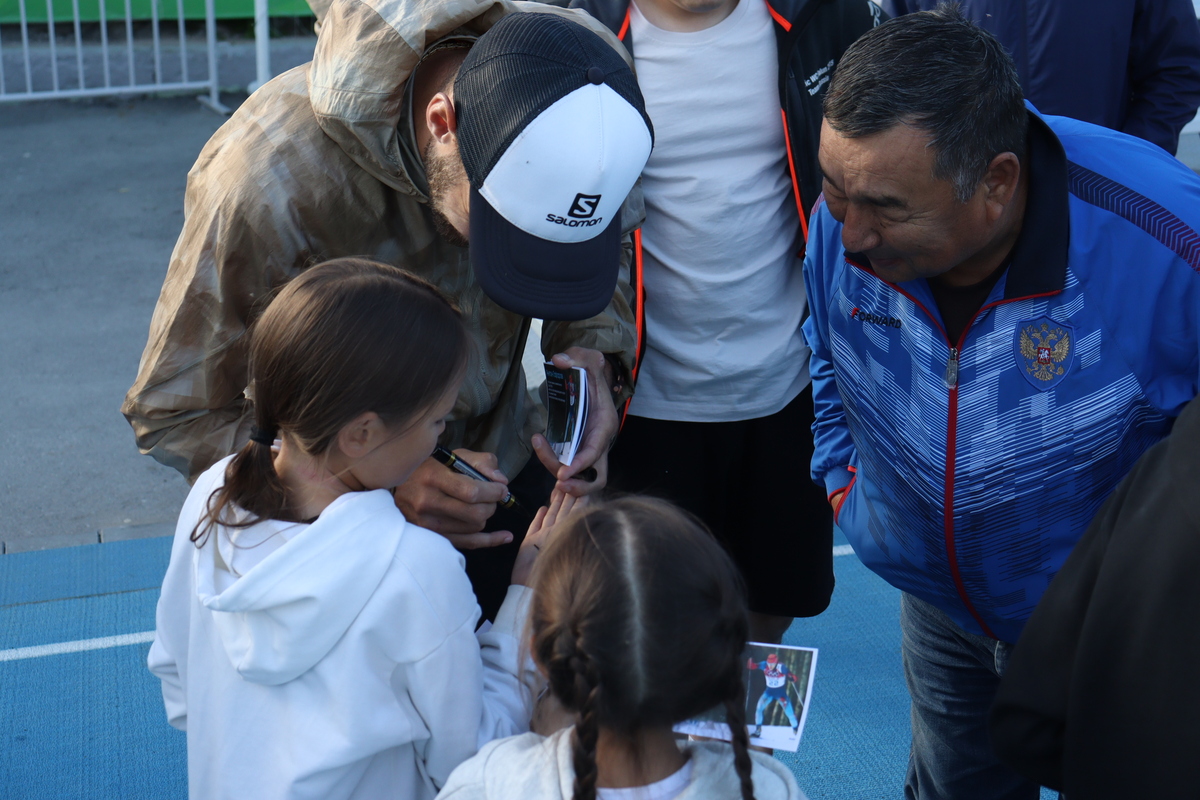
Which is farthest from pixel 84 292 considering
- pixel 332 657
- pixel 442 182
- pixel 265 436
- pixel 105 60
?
pixel 332 657

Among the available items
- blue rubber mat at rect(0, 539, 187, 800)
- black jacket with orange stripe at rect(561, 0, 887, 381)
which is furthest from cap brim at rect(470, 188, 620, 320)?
blue rubber mat at rect(0, 539, 187, 800)

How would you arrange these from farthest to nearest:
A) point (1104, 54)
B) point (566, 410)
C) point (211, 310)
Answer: point (1104, 54), point (566, 410), point (211, 310)

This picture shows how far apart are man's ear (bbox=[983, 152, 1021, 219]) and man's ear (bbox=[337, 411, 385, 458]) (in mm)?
1047

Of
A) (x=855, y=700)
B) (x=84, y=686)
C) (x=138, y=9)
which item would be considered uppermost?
(x=855, y=700)

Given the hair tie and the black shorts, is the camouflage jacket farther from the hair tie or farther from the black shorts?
the black shorts

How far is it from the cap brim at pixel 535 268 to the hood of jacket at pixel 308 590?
0.50 meters

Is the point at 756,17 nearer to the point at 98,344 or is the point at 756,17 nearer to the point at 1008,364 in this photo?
the point at 1008,364

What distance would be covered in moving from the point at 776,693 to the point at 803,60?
1.65 meters

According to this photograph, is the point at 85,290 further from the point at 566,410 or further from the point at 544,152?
the point at 544,152

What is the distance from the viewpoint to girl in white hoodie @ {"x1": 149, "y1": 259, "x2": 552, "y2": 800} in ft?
5.11

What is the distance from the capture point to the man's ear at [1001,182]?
1.79 m

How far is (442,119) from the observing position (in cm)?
Answer: 193

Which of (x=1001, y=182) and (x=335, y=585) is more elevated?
(x=1001, y=182)

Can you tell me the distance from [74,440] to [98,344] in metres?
0.95
